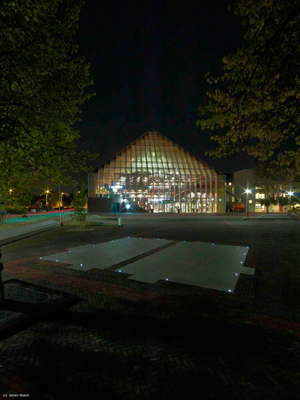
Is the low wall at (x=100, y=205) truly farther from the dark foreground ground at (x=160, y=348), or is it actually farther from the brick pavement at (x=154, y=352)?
the brick pavement at (x=154, y=352)

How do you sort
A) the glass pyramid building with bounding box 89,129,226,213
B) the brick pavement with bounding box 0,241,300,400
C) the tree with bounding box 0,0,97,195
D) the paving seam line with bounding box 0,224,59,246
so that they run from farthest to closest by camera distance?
the glass pyramid building with bounding box 89,129,226,213 < the paving seam line with bounding box 0,224,59,246 < the tree with bounding box 0,0,97,195 < the brick pavement with bounding box 0,241,300,400

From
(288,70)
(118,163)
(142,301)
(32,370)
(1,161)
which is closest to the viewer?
(32,370)

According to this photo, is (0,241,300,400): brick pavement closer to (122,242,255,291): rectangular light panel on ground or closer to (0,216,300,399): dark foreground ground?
(0,216,300,399): dark foreground ground

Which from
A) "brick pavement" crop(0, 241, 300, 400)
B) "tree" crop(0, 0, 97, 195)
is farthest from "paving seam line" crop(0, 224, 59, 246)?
"brick pavement" crop(0, 241, 300, 400)

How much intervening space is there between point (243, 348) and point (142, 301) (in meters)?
2.39

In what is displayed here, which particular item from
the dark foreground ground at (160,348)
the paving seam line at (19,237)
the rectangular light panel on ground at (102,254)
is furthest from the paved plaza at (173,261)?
the paving seam line at (19,237)

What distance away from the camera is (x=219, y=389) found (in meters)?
2.66

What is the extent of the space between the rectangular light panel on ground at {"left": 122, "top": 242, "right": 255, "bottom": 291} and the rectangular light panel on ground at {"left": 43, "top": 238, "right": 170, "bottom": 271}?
0.94m

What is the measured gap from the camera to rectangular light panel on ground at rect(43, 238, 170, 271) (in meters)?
8.39

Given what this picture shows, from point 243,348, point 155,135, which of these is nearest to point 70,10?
point 243,348

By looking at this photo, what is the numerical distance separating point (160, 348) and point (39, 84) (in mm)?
7961

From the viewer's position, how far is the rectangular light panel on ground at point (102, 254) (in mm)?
8391

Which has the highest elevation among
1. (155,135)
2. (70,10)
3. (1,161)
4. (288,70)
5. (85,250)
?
(155,135)

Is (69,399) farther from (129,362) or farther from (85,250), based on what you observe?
(85,250)
